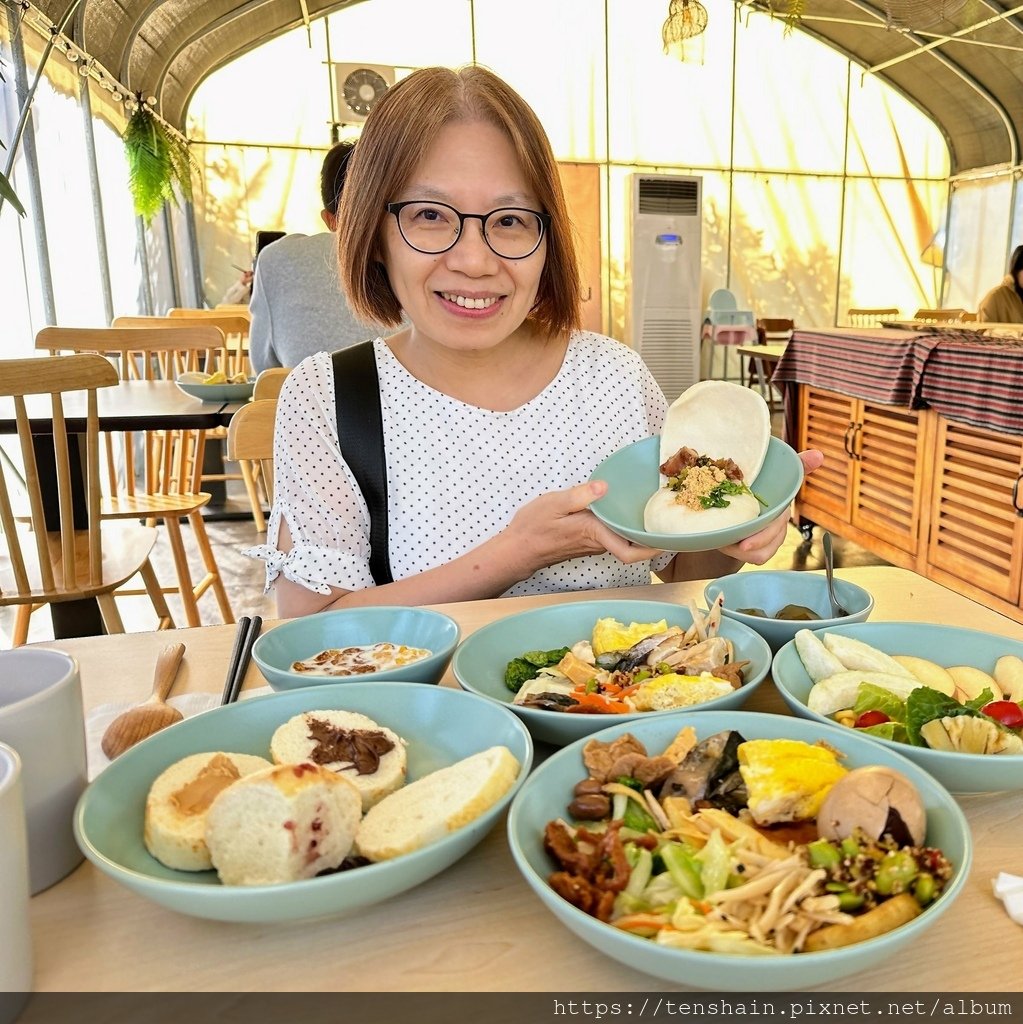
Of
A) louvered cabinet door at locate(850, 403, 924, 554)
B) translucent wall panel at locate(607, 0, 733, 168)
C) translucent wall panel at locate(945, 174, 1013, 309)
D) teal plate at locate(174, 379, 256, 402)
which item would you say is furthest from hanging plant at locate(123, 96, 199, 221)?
translucent wall panel at locate(945, 174, 1013, 309)

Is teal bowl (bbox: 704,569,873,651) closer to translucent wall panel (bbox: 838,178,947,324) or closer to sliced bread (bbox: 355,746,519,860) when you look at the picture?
sliced bread (bbox: 355,746,519,860)

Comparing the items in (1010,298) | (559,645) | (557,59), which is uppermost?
(557,59)

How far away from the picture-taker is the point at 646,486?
1373 millimetres

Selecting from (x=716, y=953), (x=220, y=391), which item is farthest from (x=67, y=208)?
(x=716, y=953)

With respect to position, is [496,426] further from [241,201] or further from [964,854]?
[241,201]

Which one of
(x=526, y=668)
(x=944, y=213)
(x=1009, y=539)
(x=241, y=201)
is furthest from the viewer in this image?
(x=944, y=213)

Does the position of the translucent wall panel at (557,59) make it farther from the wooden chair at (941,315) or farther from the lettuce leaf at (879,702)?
the lettuce leaf at (879,702)

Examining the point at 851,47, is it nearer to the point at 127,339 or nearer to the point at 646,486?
the point at 127,339

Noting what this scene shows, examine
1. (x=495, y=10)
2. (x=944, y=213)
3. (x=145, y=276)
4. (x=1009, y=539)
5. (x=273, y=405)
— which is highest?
(x=495, y=10)

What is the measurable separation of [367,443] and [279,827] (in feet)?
3.16

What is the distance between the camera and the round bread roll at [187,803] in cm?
59

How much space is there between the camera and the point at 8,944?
0.48 m

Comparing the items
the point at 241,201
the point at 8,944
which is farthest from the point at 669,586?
the point at 241,201

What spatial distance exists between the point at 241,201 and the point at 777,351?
6.63m
